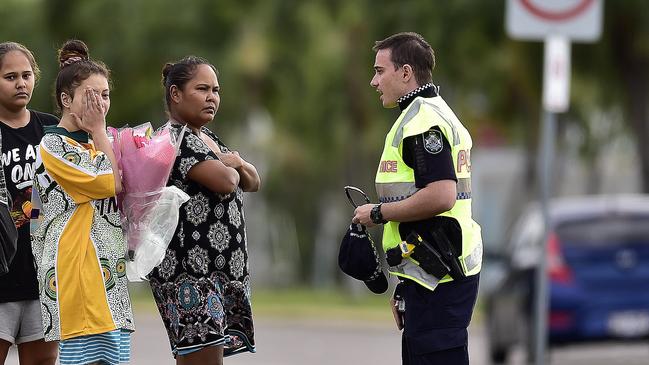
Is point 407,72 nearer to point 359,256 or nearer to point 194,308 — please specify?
point 359,256

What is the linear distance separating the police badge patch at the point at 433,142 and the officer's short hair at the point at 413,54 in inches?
12.2

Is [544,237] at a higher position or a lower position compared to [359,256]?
lower

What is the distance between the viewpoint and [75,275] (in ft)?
21.9

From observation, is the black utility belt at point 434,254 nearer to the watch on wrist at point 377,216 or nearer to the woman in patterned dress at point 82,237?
the watch on wrist at point 377,216

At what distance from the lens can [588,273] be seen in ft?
45.5

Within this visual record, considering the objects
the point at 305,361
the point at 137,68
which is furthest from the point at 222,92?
the point at 305,361

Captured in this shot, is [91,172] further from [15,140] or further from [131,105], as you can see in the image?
[131,105]


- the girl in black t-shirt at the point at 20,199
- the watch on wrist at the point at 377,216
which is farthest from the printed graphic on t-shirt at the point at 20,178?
the watch on wrist at the point at 377,216

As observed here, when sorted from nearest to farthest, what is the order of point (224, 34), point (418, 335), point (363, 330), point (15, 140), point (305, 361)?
point (418, 335), point (15, 140), point (305, 361), point (363, 330), point (224, 34)

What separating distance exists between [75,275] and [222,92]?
2501cm

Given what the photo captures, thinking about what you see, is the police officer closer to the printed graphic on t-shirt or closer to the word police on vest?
the word police on vest

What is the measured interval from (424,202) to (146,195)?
3.75ft

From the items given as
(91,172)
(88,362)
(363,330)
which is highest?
(91,172)

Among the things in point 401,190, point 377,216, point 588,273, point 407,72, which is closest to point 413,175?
point 401,190
